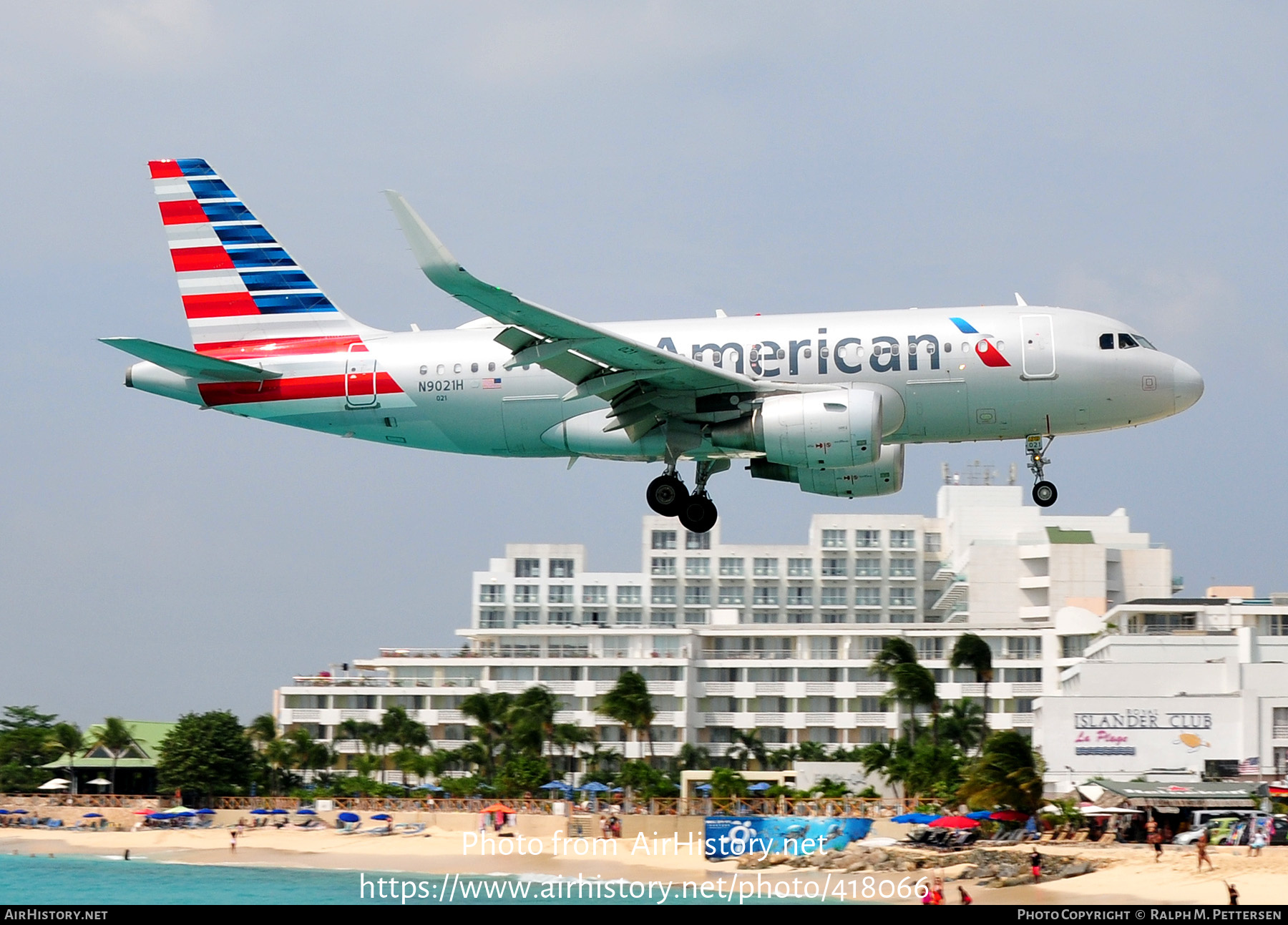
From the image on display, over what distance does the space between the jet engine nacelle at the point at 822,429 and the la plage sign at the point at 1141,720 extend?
131 feet

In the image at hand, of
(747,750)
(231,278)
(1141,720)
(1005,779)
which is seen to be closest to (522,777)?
(747,750)

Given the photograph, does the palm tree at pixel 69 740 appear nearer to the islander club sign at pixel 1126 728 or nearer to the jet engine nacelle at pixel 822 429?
the islander club sign at pixel 1126 728

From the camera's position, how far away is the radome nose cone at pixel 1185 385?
32375 mm

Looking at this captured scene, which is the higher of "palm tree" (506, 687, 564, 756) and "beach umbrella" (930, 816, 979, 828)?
"palm tree" (506, 687, 564, 756)

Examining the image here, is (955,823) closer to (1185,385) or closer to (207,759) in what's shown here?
(1185,385)

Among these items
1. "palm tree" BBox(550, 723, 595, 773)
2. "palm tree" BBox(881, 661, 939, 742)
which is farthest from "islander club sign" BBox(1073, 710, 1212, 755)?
"palm tree" BBox(550, 723, 595, 773)

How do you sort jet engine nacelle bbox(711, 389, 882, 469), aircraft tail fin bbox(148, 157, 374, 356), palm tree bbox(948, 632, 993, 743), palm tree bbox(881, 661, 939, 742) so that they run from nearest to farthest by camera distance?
jet engine nacelle bbox(711, 389, 882, 469) → aircraft tail fin bbox(148, 157, 374, 356) → palm tree bbox(881, 661, 939, 742) → palm tree bbox(948, 632, 993, 743)

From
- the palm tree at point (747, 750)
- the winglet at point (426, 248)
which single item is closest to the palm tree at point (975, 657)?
the palm tree at point (747, 750)

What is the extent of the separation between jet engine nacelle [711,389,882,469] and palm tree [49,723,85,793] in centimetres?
7954

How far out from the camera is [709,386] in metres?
31.9

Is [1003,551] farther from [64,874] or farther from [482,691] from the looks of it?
[64,874]

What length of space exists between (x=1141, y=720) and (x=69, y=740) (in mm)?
69063

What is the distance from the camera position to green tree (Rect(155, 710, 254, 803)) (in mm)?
82438

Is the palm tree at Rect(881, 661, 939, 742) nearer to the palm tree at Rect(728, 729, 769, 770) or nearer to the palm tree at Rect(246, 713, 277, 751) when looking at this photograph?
the palm tree at Rect(728, 729, 769, 770)
